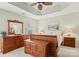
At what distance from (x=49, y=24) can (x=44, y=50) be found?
0.48 meters

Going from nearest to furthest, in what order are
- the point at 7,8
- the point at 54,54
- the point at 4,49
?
the point at 7,8
the point at 54,54
the point at 4,49

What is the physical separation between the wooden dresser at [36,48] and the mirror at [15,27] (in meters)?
0.24

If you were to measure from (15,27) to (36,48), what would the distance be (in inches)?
21.4

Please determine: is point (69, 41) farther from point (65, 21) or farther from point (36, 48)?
point (36, 48)

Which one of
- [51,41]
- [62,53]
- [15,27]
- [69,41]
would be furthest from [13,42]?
[69,41]

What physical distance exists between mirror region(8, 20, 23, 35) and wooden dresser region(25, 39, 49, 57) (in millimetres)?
244

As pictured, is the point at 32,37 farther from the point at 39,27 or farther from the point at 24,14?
the point at 24,14

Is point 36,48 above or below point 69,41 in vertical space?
below

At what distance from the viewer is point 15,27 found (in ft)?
4.91

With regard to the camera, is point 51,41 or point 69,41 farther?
point 51,41

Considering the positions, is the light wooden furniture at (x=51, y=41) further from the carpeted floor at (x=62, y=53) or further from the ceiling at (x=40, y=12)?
the ceiling at (x=40, y=12)

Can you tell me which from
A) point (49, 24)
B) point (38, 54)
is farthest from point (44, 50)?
point (49, 24)

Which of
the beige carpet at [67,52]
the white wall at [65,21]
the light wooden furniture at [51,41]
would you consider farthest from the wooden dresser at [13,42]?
the beige carpet at [67,52]

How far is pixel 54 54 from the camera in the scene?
1.45 m
